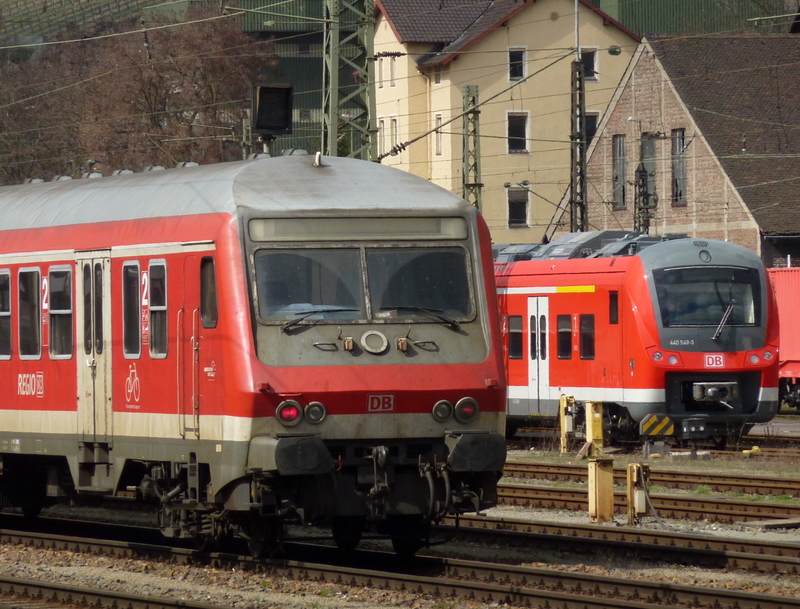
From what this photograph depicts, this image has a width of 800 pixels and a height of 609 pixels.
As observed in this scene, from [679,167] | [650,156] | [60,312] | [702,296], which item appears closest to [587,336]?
[702,296]

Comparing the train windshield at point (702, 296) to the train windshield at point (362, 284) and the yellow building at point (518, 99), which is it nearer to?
the train windshield at point (362, 284)

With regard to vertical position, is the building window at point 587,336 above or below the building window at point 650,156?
below

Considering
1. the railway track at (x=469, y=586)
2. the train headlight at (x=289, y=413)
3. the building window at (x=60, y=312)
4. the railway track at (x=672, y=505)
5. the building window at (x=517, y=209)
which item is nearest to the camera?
the railway track at (x=469, y=586)

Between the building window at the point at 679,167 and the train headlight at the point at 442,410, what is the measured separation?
37.6 m

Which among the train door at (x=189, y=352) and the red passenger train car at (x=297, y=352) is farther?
the train door at (x=189, y=352)

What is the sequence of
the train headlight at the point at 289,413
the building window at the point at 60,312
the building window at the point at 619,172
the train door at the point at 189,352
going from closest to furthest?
the train headlight at the point at 289,413 < the train door at the point at 189,352 < the building window at the point at 60,312 < the building window at the point at 619,172

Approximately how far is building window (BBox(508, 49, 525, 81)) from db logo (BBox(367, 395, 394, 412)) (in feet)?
181

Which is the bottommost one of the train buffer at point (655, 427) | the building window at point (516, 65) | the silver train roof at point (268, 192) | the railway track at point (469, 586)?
the railway track at point (469, 586)

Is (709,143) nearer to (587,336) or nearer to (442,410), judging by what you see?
(587,336)

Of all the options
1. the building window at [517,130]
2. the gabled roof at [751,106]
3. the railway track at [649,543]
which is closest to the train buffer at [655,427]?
the railway track at [649,543]

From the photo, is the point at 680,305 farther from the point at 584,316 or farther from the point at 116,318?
the point at 116,318

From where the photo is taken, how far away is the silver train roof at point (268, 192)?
12.0 meters

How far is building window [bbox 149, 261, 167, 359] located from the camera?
12.6 m

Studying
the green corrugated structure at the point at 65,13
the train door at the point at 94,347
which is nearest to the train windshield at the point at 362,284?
the train door at the point at 94,347
